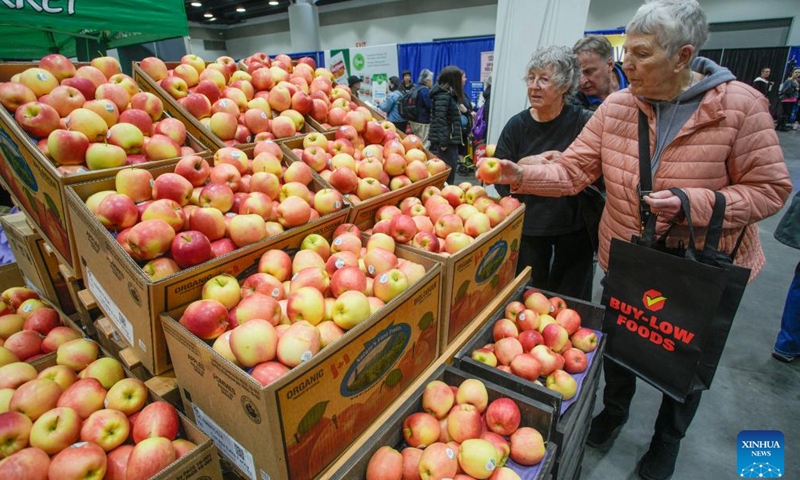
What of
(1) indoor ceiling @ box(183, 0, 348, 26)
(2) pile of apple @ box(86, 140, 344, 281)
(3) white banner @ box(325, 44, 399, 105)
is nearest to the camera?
(2) pile of apple @ box(86, 140, 344, 281)

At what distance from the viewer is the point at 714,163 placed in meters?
1.56

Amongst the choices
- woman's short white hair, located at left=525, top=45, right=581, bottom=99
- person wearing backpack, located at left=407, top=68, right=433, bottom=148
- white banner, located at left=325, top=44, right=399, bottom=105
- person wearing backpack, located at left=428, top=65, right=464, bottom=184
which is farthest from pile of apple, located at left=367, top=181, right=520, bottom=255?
white banner, located at left=325, top=44, right=399, bottom=105

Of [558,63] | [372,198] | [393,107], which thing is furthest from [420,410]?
[393,107]

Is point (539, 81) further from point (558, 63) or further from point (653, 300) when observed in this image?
point (653, 300)

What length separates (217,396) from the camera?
1089 millimetres

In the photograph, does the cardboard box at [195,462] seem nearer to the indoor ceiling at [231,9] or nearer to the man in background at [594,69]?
the man in background at [594,69]

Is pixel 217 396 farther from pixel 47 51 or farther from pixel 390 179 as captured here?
pixel 47 51

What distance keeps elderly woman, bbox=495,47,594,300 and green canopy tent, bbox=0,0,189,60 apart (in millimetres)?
3211

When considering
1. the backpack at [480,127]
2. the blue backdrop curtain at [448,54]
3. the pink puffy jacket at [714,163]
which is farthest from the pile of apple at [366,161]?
the blue backdrop curtain at [448,54]

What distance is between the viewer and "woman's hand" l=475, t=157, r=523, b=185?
2.00 m

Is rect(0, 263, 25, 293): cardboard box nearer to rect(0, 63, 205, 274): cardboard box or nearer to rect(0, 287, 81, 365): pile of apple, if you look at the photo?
rect(0, 287, 81, 365): pile of apple

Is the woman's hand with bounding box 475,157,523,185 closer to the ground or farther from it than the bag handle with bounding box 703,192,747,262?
farther from it

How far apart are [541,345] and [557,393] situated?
0.34 meters

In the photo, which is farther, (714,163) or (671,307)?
(671,307)
